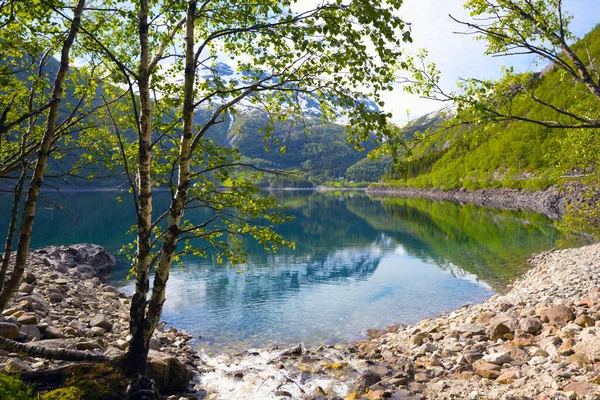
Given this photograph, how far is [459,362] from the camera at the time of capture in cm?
1470

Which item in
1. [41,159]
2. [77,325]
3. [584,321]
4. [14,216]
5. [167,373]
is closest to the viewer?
[41,159]

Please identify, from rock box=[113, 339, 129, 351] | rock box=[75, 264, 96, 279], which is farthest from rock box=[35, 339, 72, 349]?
rock box=[75, 264, 96, 279]

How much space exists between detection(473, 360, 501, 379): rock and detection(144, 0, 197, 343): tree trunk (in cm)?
1000

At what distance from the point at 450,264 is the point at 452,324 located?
78.1ft

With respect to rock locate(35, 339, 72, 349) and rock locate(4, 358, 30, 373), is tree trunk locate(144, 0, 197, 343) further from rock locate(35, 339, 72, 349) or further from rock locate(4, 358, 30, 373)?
rock locate(35, 339, 72, 349)

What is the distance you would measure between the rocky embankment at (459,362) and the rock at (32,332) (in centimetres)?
593

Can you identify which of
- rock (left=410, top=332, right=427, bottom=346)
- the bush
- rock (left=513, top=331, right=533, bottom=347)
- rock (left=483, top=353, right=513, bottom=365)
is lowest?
rock (left=410, top=332, right=427, bottom=346)

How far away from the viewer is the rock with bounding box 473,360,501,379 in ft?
42.1

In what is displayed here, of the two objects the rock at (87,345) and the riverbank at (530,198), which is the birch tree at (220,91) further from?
the riverbank at (530,198)

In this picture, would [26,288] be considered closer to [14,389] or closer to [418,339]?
[14,389]

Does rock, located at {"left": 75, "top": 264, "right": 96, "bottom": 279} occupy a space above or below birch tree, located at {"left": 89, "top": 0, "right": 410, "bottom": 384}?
below

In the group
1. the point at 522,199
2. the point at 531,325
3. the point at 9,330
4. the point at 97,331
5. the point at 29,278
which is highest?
the point at 522,199

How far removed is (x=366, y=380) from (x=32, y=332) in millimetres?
11683

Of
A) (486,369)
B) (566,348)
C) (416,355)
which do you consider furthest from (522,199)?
(486,369)
